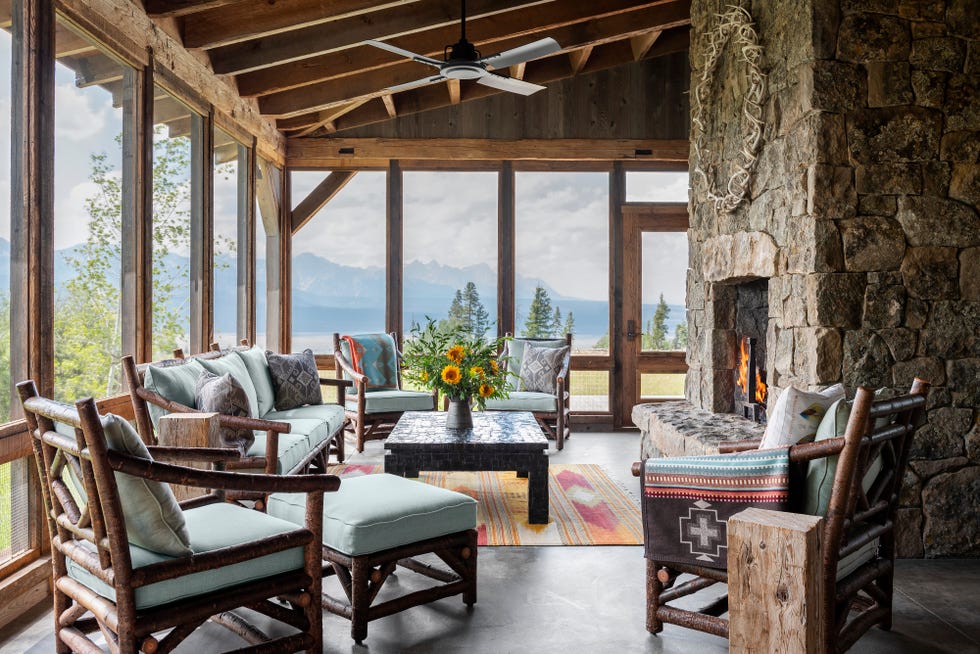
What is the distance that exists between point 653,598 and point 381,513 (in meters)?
0.98

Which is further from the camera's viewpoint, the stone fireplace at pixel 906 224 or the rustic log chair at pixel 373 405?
the rustic log chair at pixel 373 405

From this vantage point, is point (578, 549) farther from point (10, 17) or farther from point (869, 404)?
point (10, 17)

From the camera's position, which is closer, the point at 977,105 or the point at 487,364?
the point at 977,105

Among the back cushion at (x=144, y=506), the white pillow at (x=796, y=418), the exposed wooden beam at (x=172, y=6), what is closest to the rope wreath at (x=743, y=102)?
the white pillow at (x=796, y=418)

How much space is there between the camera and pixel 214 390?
11.4 feet

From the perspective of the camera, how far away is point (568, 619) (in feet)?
8.79

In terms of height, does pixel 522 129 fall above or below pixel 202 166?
above

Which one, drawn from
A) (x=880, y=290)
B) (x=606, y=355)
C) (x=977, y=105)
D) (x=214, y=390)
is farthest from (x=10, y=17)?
(x=606, y=355)

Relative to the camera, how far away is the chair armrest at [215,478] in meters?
1.76

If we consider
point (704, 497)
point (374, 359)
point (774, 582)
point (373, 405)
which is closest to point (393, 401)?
point (373, 405)

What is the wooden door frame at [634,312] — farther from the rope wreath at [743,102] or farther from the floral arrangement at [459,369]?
the floral arrangement at [459,369]

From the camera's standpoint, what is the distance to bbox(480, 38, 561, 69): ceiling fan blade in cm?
397

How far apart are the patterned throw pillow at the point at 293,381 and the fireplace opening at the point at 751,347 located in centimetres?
280

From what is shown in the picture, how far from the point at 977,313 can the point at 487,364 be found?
2447 millimetres
